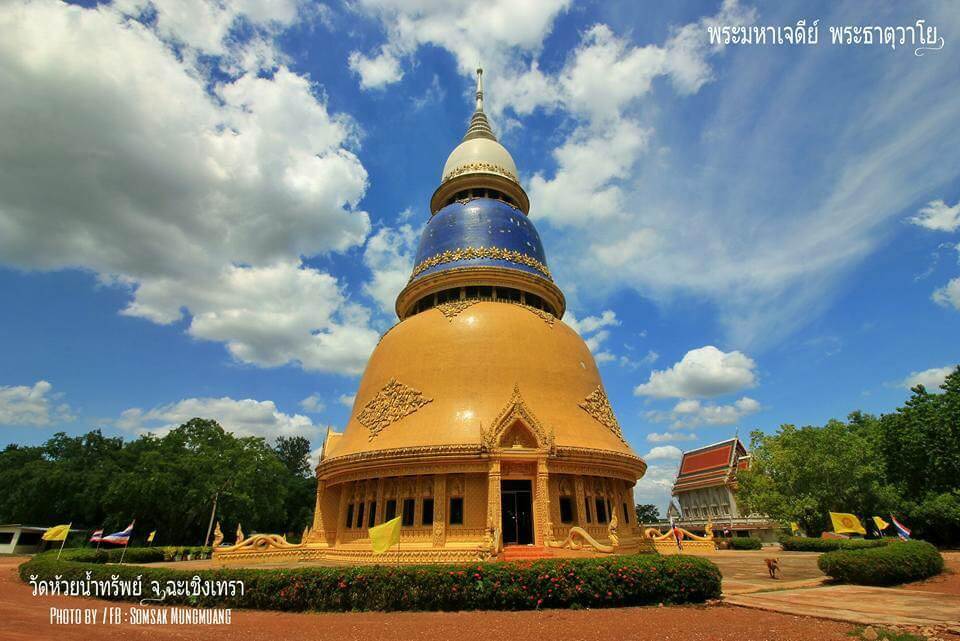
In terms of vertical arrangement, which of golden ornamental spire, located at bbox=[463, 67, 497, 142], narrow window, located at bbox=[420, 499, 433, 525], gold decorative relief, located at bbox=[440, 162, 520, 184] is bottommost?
narrow window, located at bbox=[420, 499, 433, 525]

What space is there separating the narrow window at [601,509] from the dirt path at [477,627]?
1152cm

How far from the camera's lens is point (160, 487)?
3719cm

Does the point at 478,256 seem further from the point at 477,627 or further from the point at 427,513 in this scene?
the point at 477,627

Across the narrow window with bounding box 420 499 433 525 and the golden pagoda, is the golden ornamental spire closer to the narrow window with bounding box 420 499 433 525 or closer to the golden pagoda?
the golden pagoda

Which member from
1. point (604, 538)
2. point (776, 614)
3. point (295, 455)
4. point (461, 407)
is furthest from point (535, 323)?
point (295, 455)

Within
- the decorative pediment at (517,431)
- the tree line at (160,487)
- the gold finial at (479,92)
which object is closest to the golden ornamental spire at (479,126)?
the gold finial at (479,92)

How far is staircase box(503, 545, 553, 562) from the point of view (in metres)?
18.2

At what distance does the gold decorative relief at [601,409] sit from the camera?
25391 millimetres

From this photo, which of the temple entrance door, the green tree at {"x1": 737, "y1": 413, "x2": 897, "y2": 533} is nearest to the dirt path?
the temple entrance door

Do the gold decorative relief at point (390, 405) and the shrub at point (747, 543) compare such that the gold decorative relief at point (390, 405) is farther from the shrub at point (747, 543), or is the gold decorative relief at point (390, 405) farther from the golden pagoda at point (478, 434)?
the shrub at point (747, 543)

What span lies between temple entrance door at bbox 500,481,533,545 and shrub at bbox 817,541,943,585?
1055cm

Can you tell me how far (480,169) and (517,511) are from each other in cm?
2280

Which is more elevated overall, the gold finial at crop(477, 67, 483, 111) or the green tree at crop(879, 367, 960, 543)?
the gold finial at crop(477, 67, 483, 111)

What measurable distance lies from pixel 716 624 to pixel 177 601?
13107mm
